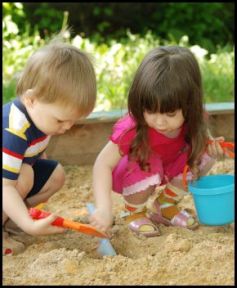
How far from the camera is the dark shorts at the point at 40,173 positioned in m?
2.46

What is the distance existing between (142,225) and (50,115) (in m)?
0.64

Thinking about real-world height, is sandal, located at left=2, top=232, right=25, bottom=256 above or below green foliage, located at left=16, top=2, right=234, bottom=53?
below

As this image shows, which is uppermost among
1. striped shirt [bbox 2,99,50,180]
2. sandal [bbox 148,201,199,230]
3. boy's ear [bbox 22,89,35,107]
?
boy's ear [bbox 22,89,35,107]

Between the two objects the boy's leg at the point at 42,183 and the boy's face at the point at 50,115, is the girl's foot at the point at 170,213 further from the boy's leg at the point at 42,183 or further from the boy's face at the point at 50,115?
the boy's face at the point at 50,115

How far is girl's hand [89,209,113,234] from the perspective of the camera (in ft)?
7.11

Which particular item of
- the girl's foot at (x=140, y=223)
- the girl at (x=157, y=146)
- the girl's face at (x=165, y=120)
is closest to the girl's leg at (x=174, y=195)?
the girl at (x=157, y=146)

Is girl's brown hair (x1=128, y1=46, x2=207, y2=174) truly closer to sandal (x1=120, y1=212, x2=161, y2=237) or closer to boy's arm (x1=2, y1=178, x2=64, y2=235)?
sandal (x1=120, y1=212, x2=161, y2=237)

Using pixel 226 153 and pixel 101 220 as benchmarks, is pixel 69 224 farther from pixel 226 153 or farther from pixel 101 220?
pixel 226 153

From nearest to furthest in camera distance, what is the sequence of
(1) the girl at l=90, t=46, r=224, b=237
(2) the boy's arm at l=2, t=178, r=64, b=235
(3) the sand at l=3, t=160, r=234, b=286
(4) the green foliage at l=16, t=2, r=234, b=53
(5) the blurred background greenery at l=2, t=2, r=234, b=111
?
(3) the sand at l=3, t=160, r=234, b=286 < (2) the boy's arm at l=2, t=178, r=64, b=235 < (1) the girl at l=90, t=46, r=224, b=237 < (5) the blurred background greenery at l=2, t=2, r=234, b=111 < (4) the green foliage at l=16, t=2, r=234, b=53

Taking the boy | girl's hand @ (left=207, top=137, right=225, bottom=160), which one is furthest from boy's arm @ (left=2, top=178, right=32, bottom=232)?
girl's hand @ (left=207, top=137, right=225, bottom=160)

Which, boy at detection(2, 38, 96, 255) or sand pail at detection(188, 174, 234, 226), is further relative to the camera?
sand pail at detection(188, 174, 234, 226)

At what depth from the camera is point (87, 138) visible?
125 inches

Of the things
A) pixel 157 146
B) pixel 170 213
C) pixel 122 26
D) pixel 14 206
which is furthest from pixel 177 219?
pixel 122 26

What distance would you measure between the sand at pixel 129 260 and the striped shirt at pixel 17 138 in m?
0.31
